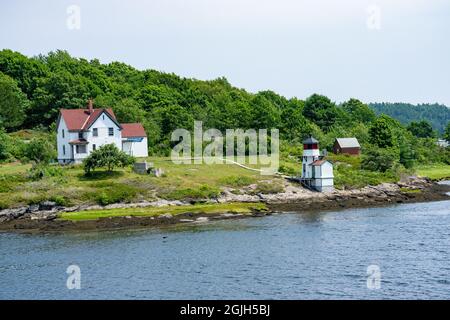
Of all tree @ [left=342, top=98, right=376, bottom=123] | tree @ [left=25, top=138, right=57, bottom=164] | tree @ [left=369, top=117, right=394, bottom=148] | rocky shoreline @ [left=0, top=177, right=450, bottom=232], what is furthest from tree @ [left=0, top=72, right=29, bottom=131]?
tree @ [left=342, top=98, right=376, bottom=123]

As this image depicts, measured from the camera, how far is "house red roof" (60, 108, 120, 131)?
261 ft

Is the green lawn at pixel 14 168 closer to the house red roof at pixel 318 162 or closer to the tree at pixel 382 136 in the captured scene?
the house red roof at pixel 318 162

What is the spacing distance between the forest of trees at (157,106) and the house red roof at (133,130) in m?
6.14

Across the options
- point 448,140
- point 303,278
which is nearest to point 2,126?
point 303,278

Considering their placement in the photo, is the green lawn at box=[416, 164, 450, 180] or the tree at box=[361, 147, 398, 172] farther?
the green lawn at box=[416, 164, 450, 180]

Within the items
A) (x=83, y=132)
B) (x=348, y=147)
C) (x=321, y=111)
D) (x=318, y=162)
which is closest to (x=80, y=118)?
(x=83, y=132)

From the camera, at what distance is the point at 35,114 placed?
10600 cm

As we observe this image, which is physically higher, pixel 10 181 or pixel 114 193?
pixel 10 181

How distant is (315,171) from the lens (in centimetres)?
7769

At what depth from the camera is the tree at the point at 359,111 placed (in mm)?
161875

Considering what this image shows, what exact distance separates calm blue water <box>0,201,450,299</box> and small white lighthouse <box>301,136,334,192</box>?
1476 centimetres

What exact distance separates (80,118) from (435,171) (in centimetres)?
6124

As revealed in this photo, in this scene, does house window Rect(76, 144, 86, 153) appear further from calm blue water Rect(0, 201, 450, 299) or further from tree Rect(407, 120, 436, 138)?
tree Rect(407, 120, 436, 138)

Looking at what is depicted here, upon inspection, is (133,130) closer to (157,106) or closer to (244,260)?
(157,106)
